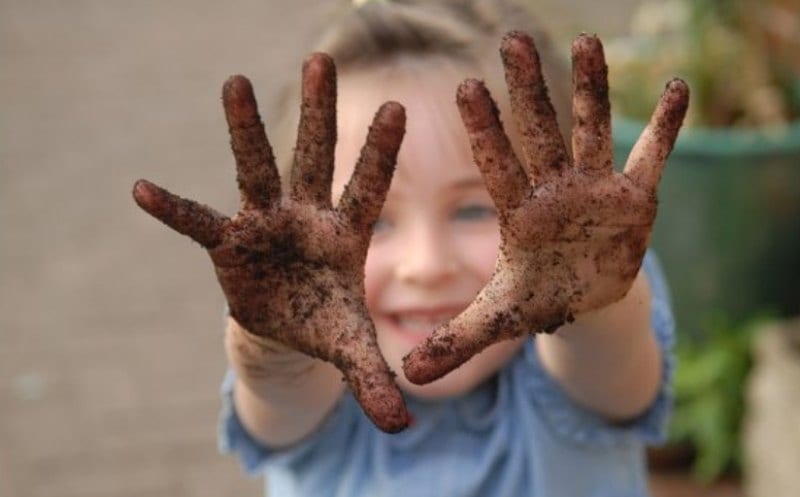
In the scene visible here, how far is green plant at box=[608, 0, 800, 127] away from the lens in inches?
140

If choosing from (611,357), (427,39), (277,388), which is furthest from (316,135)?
(427,39)

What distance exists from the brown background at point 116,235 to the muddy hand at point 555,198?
1.00 meters

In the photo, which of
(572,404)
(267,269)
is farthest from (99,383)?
(267,269)

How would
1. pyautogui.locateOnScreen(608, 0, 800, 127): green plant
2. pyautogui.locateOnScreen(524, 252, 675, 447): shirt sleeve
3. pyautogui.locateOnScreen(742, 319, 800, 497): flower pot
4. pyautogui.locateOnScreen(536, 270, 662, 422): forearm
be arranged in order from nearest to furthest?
1. pyautogui.locateOnScreen(536, 270, 662, 422): forearm
2. pyautogui.locateOnScreen(524, 252, 675, 447): shirt sleeve
3. pyautogui.locateOnScreen(742, 319, 800, 497): flower pot
4. pyautogui.locateOnScreen(608, 0, 800, 127): green plant

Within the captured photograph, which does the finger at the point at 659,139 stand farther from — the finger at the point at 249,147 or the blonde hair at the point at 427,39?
the blonde hair at the point at 427,39

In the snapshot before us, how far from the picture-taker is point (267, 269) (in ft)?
4.21

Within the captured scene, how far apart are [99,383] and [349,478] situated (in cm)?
227

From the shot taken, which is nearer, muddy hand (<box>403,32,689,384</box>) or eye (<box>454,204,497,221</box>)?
muddy hand (<box>403,32,689,384</box>)

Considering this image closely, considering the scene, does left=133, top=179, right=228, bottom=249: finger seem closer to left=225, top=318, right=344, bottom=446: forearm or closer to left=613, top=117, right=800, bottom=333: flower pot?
left=225, top=318, right=344, bottom=446: forearm

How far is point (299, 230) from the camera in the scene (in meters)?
1.28

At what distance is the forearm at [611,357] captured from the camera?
5.10ft

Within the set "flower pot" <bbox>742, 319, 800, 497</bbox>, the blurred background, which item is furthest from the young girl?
"flower pot" <bbox>742, 319, 800, 497</bbox>

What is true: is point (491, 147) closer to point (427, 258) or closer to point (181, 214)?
point (181, 214)

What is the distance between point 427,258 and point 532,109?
0.49 metres
